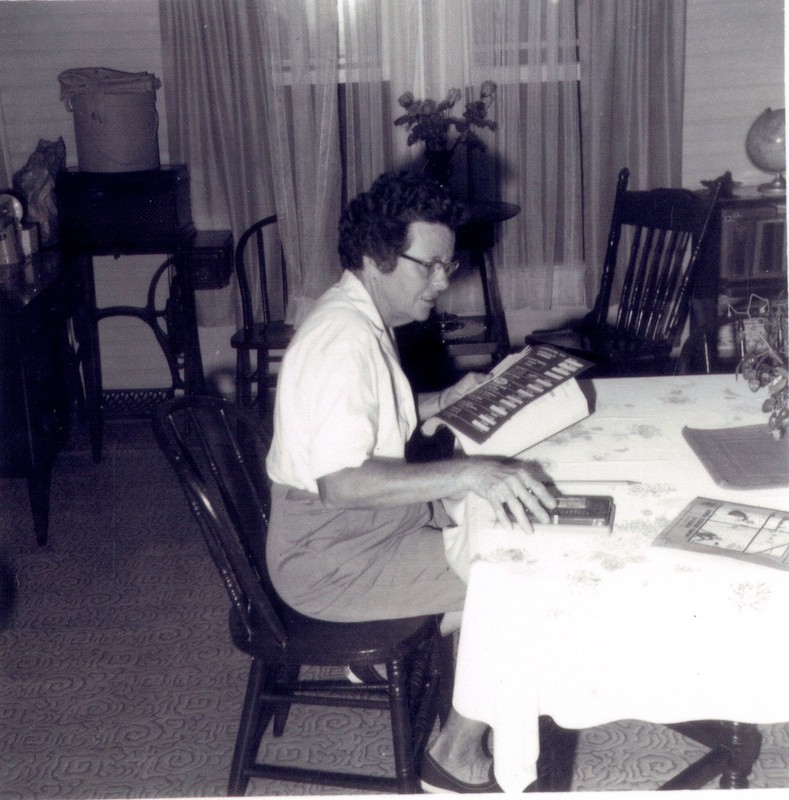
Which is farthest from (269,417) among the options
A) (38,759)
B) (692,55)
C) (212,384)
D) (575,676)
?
(575,676)

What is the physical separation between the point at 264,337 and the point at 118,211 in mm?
766

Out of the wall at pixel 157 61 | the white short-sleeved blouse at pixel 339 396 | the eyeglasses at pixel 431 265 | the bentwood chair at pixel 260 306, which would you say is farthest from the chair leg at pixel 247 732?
the wall at pixel 157 61

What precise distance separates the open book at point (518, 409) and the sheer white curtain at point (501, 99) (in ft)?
7.74

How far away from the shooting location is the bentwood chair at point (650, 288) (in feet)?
10.2

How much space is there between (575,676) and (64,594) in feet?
6.92

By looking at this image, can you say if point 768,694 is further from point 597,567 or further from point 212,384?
point 212,384

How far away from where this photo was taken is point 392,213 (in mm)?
1824

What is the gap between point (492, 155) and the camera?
412 centimetres

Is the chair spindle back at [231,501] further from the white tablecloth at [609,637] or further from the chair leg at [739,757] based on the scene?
the chair leg at [739,757]

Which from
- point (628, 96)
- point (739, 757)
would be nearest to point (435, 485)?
point (739, 757)

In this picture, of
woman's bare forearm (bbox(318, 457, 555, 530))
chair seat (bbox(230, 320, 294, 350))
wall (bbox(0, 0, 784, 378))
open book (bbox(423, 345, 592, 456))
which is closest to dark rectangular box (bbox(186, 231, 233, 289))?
chair seat (bbox(230, 320, 294, 350))

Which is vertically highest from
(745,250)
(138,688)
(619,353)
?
(745,250)

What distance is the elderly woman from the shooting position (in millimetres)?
1601

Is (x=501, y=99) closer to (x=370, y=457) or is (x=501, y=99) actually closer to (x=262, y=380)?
(x=262, y=380)
